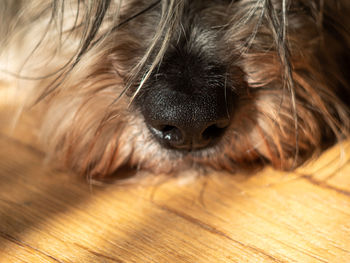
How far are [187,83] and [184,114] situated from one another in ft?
0.30

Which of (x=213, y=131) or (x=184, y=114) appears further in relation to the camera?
(x=213, y=131)

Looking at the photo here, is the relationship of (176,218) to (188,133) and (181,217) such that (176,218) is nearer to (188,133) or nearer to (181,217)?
(181,217)

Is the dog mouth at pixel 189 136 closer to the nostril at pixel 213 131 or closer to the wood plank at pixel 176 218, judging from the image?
the nostril at pixel 213 131

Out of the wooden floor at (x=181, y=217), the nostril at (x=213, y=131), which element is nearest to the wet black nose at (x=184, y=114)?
the nostril at (x=213, y=131)

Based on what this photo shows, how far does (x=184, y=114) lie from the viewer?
4.07 ft

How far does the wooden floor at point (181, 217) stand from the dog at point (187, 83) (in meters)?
0.07

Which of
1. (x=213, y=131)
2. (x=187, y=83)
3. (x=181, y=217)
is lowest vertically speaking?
(x=181, y=217)

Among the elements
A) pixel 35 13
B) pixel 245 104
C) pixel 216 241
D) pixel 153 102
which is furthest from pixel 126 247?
pixel 35 13

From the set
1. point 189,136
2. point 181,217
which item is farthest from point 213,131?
point 181,217

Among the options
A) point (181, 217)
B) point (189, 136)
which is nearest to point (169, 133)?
point (189, 136)

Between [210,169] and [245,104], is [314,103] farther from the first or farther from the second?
[210,169]

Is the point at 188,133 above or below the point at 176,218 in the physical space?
above

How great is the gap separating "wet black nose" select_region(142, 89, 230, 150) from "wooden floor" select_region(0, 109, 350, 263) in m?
0.19

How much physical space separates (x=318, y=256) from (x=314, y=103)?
1.62 ft
